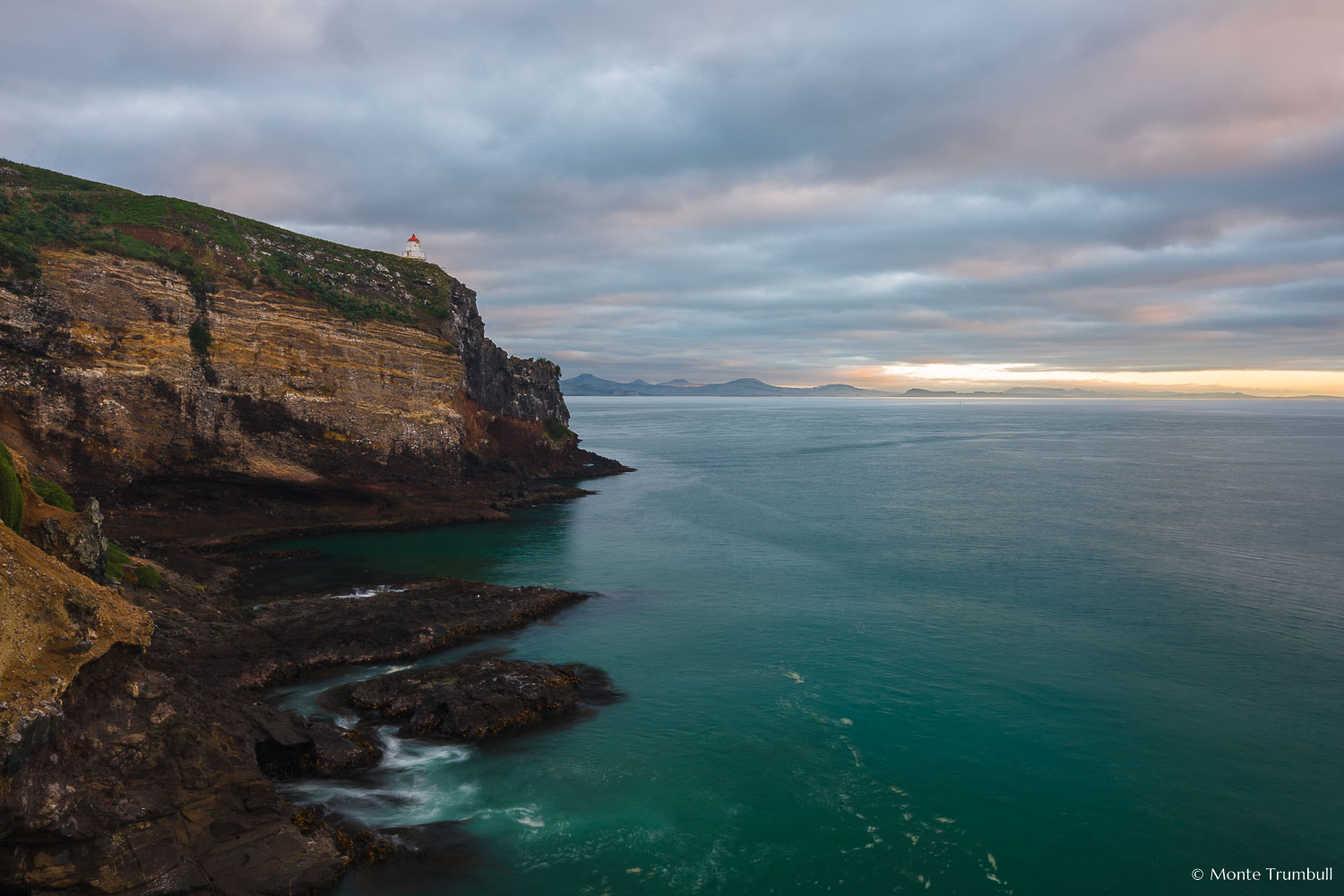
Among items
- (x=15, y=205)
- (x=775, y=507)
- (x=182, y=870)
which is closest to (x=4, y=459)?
(x=182, y=870)

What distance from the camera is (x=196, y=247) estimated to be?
58.5 m

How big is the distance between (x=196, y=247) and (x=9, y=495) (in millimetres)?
44728

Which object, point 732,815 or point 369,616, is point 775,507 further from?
point 732,815

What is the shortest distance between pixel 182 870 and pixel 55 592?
721cm

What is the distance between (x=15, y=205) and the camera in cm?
5300

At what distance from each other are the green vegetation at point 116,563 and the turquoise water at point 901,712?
10432mm

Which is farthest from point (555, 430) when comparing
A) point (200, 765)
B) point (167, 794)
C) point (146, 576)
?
point (167, 794)

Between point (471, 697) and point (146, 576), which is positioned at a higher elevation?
point (146, 576)

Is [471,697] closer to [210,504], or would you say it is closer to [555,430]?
[210,504]

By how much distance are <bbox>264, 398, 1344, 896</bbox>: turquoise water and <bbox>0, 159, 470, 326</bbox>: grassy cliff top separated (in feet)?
77.6

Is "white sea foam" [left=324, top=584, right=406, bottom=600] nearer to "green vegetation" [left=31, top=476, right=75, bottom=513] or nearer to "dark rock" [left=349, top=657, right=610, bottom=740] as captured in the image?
"dark rock" [left=349, top=657, right=610, bottom=740]

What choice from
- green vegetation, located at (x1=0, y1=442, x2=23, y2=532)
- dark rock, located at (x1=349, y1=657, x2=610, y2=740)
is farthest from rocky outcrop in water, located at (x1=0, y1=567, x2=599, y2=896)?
green vegetation, located at (x1=0, y1=442, x2=23, y2=532)

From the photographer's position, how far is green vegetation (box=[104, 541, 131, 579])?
101 ft

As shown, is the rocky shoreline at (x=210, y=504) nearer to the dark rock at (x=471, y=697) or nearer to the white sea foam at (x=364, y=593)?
the dark rock at (x=471, y=697)
